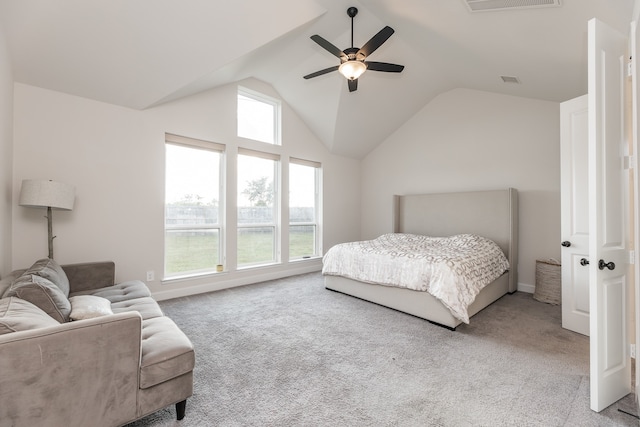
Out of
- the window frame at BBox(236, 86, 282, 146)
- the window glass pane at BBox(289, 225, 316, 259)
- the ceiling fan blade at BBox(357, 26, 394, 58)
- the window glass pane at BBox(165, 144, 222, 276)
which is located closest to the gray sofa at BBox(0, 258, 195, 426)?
the window glass pane at BBox(165, 144, 222, 276)

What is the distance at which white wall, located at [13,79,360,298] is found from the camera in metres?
2.92

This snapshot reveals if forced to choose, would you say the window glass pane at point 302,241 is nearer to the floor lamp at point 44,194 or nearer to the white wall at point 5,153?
the floor lamp at point 44,194

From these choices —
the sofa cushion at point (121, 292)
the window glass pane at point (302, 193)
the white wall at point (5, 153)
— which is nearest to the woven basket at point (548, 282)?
the window glass pane at point (302, 193)

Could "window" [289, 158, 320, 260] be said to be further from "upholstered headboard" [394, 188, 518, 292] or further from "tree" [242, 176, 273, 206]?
"upholstered headboard" [394, 188, 518, 292]

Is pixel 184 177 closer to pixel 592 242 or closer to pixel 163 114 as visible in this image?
pixel 163 114

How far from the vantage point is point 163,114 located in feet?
12.4

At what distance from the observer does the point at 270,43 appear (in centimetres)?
338

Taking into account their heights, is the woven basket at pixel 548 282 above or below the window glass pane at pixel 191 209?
below

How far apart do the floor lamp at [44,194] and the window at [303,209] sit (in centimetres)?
335

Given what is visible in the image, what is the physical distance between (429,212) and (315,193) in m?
2.31

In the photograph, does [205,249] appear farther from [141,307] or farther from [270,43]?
[270,43]

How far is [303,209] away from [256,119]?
194 centimetres

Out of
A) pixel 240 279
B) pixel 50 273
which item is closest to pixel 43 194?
pixel 50 273

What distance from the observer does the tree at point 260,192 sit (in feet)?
15.8
